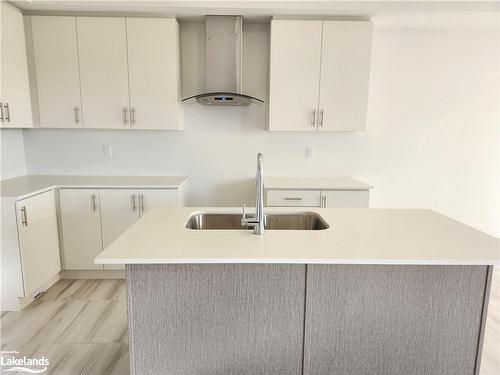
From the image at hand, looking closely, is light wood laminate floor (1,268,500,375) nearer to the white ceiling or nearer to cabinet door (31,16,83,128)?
cabinet door (31,16,83,128)

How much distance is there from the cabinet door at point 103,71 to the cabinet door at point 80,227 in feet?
2.26

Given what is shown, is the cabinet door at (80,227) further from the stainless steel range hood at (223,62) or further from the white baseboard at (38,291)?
the stainless steel range hood at (223,62)

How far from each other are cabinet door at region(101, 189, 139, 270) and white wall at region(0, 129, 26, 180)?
1.03 m

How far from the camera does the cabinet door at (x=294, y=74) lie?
298cm

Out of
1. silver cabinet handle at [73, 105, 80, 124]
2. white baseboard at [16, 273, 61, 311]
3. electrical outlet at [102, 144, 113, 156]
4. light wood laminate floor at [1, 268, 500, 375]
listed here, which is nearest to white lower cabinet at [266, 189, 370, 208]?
light wood laminate floor at [1, 268, 500, 375]

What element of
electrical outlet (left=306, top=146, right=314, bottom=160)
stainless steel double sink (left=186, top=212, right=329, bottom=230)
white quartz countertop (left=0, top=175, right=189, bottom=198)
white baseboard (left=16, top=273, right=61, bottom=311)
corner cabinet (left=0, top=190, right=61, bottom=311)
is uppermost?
electrical outlet (left=306, top=146, right=314, bottom=160)

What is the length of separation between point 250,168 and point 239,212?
155 centimetres

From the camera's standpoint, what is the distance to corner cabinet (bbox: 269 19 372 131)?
299 cm

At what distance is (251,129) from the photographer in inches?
137

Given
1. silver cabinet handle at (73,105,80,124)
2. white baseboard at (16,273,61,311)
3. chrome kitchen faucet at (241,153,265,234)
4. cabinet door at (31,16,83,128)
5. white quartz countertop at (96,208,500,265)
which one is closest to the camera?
white quartz countertop at (96,208,500,265)

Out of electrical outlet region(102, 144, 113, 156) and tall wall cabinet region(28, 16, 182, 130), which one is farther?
electrical outlet region(102, 144, 113, 156)

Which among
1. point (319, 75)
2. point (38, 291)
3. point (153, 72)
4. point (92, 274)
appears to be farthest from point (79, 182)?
point (319, 75)

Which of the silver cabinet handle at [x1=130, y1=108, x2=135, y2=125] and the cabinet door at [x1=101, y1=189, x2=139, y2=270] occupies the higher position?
the silver cabinet handle at [x1=130, y1=108, x2=135, y2=125]

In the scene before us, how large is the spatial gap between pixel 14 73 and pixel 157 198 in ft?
5.34
